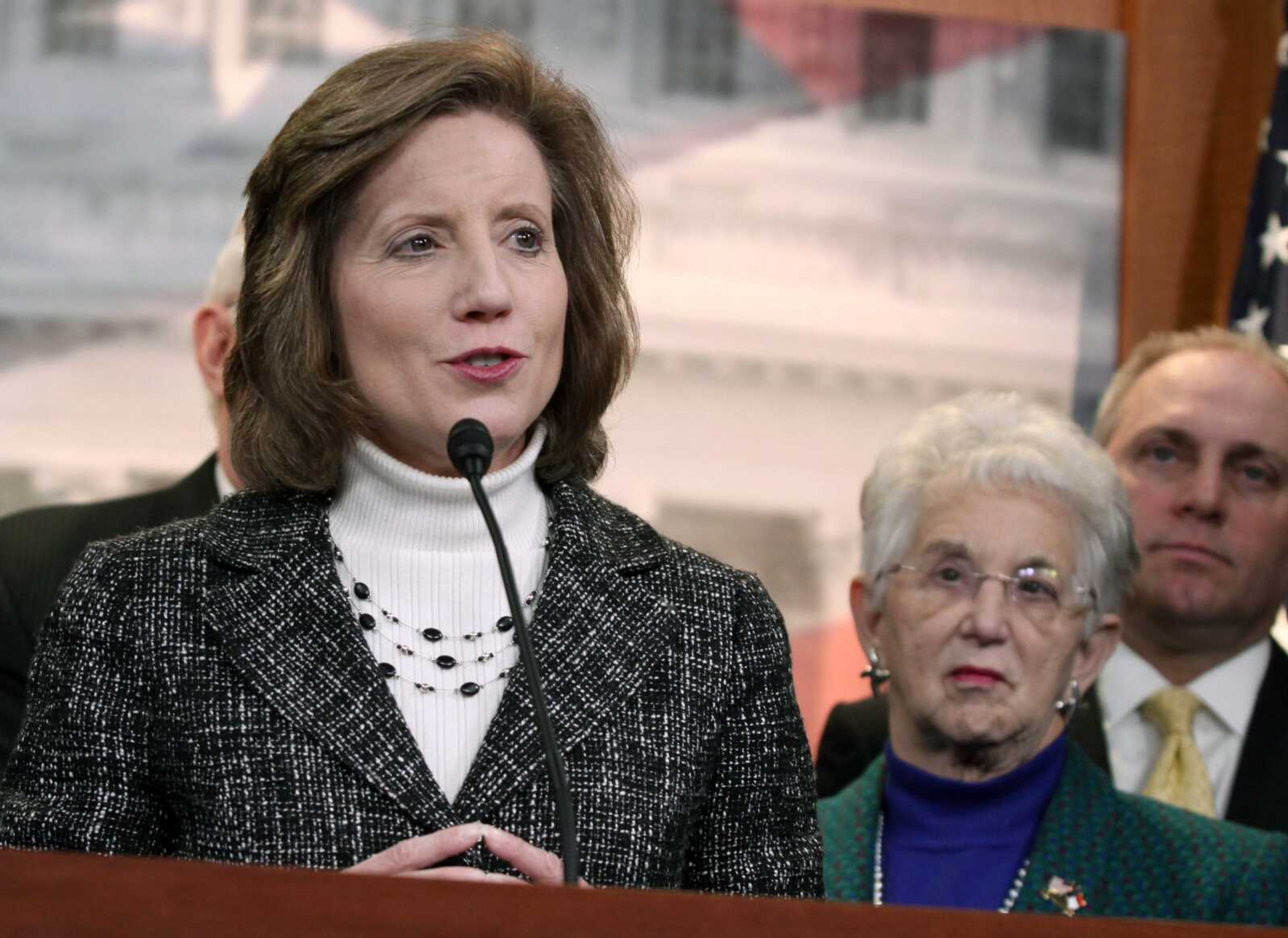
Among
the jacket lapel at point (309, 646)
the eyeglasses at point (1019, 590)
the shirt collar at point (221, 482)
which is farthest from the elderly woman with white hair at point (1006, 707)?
the shirt collar at point (221, 482)

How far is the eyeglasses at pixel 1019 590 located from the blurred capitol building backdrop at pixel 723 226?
3.89 feet

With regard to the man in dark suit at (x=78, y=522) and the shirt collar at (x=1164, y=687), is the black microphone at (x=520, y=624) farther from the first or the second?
the shirt collar at (x=1164, y=687)

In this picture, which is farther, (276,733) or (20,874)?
(276,733)

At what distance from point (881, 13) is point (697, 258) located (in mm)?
694

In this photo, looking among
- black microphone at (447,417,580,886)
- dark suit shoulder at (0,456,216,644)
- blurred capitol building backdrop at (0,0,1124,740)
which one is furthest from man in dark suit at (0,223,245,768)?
black microphone at (447,417,580,886)

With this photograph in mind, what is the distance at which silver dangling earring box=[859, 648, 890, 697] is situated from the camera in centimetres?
269

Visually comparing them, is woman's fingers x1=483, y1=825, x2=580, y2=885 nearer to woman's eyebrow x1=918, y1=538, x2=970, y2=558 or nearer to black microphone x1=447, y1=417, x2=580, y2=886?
black microphone x1=447, y1=417, x2=580, y2=886

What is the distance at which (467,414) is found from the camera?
1766mm

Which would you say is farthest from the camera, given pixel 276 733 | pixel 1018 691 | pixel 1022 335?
pixel 1022 335

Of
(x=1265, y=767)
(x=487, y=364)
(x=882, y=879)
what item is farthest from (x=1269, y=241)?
(x=487, y=364)

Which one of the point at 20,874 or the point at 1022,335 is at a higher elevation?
the point at 20,874

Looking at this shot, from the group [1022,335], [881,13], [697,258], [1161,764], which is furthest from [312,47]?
[1161,764]

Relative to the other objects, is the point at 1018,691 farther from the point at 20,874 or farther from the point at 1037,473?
the point at 20,874

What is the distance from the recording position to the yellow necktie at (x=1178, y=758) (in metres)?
2.96
